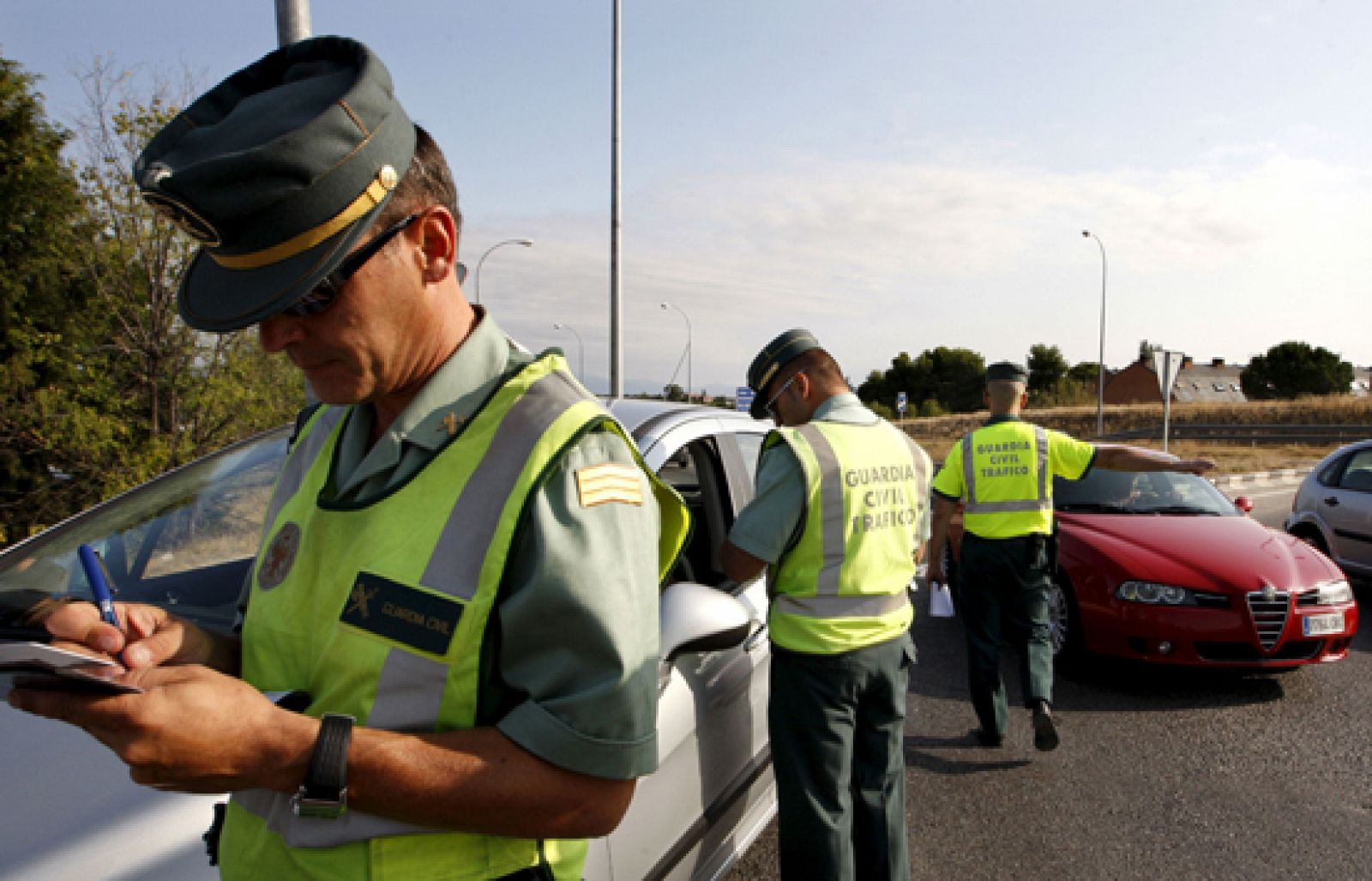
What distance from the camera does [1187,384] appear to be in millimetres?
73250

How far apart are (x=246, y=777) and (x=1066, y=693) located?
559 centimetres

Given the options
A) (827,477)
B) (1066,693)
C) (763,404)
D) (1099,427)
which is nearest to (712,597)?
(827,477)

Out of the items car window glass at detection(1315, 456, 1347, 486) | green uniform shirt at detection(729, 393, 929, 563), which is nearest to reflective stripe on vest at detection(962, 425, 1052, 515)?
green uniform shirt at detection(729, 393, 929, 563)

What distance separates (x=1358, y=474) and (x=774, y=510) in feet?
26.1

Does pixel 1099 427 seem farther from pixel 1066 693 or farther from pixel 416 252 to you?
pixel 416 252

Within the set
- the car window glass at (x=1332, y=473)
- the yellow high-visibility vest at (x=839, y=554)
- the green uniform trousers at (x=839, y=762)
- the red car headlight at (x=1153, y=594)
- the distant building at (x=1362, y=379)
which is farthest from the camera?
the distant building at (x=1362, y=379)

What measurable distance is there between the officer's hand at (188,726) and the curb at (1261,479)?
19986 mm

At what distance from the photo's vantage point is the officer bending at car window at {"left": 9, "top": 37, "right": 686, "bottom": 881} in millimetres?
1021

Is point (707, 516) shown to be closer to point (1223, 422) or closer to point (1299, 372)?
point (1223, 422)

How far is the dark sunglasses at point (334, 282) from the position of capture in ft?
3.73

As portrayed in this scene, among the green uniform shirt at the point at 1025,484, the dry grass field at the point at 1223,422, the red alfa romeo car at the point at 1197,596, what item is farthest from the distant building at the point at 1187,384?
the green uniform shirt at the point at 1025,484

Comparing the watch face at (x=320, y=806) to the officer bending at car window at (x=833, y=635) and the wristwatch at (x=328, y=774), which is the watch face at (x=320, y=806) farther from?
the officer bending at car window at (x=833, y=635)

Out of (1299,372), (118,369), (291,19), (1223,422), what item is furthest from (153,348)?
(1299,372)

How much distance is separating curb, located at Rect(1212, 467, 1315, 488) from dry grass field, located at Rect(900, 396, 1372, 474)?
1.03m
